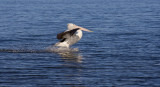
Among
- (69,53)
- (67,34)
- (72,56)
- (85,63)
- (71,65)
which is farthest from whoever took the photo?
(67,34)

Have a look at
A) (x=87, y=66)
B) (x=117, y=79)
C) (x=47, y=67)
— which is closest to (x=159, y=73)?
(x=117, y=79)

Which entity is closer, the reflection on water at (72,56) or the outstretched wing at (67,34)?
the reflection on water at (72,56)

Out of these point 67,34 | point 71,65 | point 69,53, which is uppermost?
point 67,34

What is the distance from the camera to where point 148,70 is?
13703 mm

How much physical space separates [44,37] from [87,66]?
32.7 ft

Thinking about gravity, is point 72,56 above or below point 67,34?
below

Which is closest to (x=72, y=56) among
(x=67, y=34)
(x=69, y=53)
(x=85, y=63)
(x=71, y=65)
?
(x=69, y=53)

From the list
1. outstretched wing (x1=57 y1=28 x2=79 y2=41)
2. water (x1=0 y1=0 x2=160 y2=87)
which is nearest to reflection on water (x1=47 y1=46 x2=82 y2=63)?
water (x1=0 y1=0 x2=160 y2=87)

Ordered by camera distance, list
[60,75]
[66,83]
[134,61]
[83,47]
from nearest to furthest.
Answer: [66,83] → [60,75] → [134,61] → [83,47]

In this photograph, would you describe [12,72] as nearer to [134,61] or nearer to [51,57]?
[51,57]

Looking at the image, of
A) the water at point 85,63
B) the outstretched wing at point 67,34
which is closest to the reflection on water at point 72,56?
the water at point 85,63

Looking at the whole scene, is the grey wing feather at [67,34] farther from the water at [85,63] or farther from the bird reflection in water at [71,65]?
the water at [85,63]

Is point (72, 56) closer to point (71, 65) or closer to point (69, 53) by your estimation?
point (69, 53)

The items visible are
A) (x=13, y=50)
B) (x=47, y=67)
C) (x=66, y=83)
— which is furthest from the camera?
(x=13, y=50)
